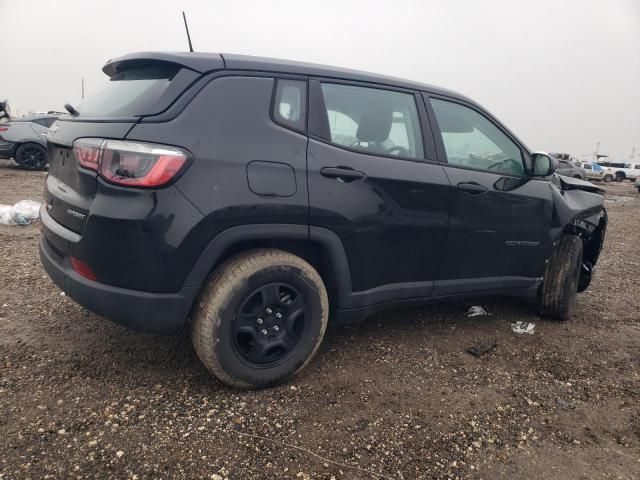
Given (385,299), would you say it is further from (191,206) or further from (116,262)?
(116,262)

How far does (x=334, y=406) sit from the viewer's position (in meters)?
2.42

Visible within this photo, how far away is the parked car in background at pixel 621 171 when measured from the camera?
122 feet

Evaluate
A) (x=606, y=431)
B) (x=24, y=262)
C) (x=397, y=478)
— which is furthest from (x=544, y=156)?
(x=24, y=262)

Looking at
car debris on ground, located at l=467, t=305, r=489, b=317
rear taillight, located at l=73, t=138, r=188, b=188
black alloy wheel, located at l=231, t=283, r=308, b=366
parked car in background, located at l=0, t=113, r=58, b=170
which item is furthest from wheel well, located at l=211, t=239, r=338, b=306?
parked car in background, located at l=0, t=113, r=58, b=170

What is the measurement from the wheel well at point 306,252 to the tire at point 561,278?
2084 millimetres

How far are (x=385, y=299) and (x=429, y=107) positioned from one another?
1300 mm

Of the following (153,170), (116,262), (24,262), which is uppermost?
(153,170)

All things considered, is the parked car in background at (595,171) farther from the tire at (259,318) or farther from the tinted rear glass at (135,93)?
the tinted rear glass at (135,93)

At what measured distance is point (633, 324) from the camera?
3.91 metres

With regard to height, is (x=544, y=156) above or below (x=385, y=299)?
above

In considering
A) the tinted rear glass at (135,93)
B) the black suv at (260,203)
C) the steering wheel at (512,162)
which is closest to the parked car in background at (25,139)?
the tinted rear glass at (135,93)

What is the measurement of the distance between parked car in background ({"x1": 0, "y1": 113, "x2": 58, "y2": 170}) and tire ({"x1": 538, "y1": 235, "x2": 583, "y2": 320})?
1180cm

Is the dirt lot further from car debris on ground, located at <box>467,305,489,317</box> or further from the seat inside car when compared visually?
the seat inside car

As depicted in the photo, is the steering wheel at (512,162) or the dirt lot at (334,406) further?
the steering wheel at (512,162)
